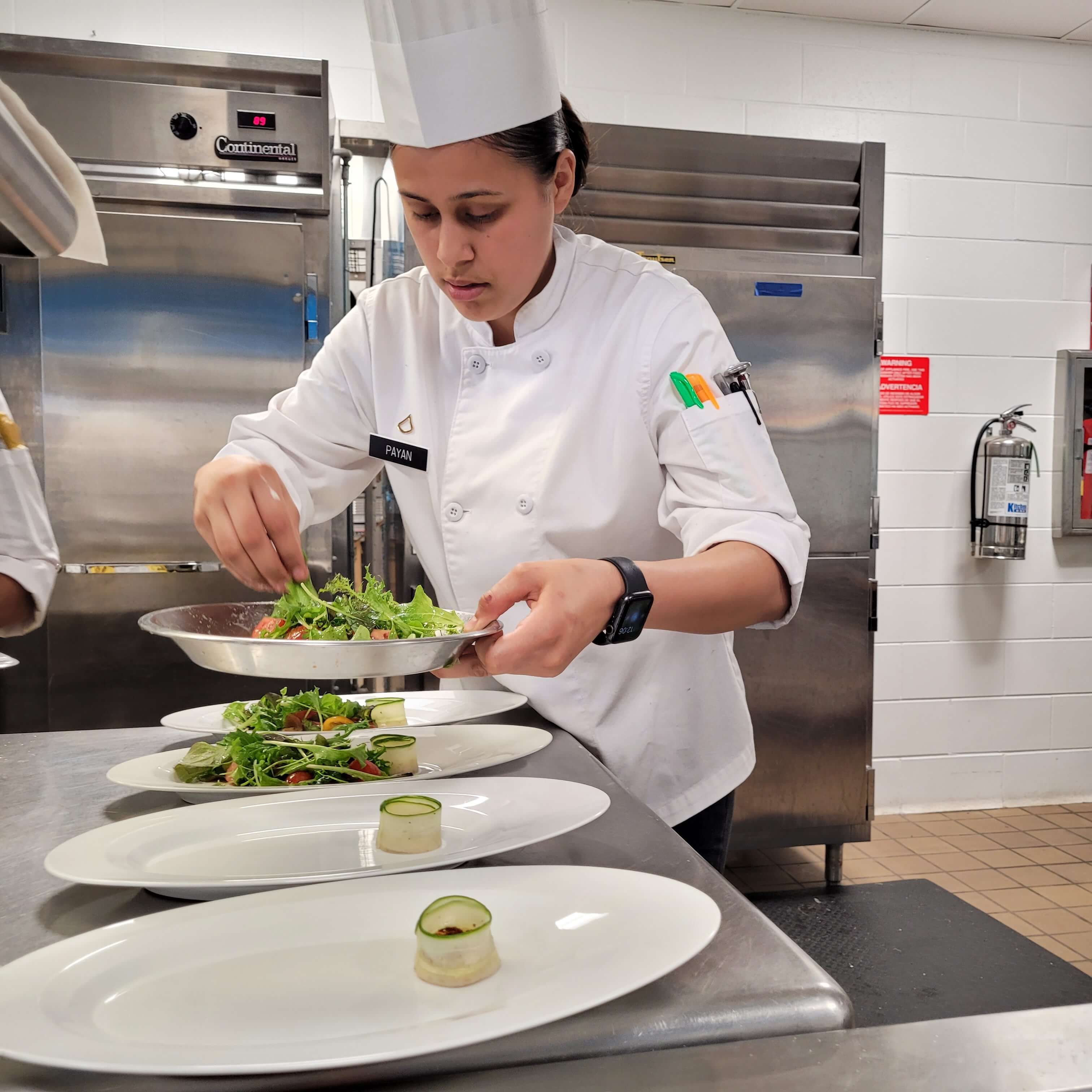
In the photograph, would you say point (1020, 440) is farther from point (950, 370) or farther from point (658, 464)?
point (658, 464)

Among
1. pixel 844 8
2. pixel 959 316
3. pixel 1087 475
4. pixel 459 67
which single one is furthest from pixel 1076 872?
pixel 459 67

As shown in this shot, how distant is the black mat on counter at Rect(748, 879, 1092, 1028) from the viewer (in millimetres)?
2525

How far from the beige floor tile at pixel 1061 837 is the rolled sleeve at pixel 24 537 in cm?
377

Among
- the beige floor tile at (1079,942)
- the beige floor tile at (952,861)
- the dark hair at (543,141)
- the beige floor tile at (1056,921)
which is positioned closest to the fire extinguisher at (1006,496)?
the beige floor tile at (952,861)

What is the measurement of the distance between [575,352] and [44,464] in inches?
70.6

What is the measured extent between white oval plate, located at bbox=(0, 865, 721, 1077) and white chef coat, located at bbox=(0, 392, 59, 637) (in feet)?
3.19

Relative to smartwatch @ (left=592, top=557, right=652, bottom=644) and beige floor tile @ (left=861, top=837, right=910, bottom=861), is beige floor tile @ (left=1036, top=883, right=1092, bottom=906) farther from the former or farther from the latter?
smartwatch @ (left=592, top=557, right=652, bottom=644)

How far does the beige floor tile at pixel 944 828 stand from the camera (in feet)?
13.1

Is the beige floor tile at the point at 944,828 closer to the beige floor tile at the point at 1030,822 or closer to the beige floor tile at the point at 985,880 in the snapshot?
the beige floor tile at the point at 1030,822

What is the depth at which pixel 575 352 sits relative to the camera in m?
1.51

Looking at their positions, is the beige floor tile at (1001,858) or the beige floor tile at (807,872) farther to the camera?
the beige floor tile at (1001,858)

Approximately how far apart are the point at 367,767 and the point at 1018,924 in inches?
109

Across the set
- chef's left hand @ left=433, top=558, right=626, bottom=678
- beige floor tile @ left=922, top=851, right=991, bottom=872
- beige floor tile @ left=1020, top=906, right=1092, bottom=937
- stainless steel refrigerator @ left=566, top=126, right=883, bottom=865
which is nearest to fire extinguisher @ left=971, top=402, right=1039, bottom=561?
stainless steel refrigerator @ left=566, top=126, right=883, bottom=865

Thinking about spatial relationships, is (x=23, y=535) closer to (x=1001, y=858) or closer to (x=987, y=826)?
(x=1001, y=858)
